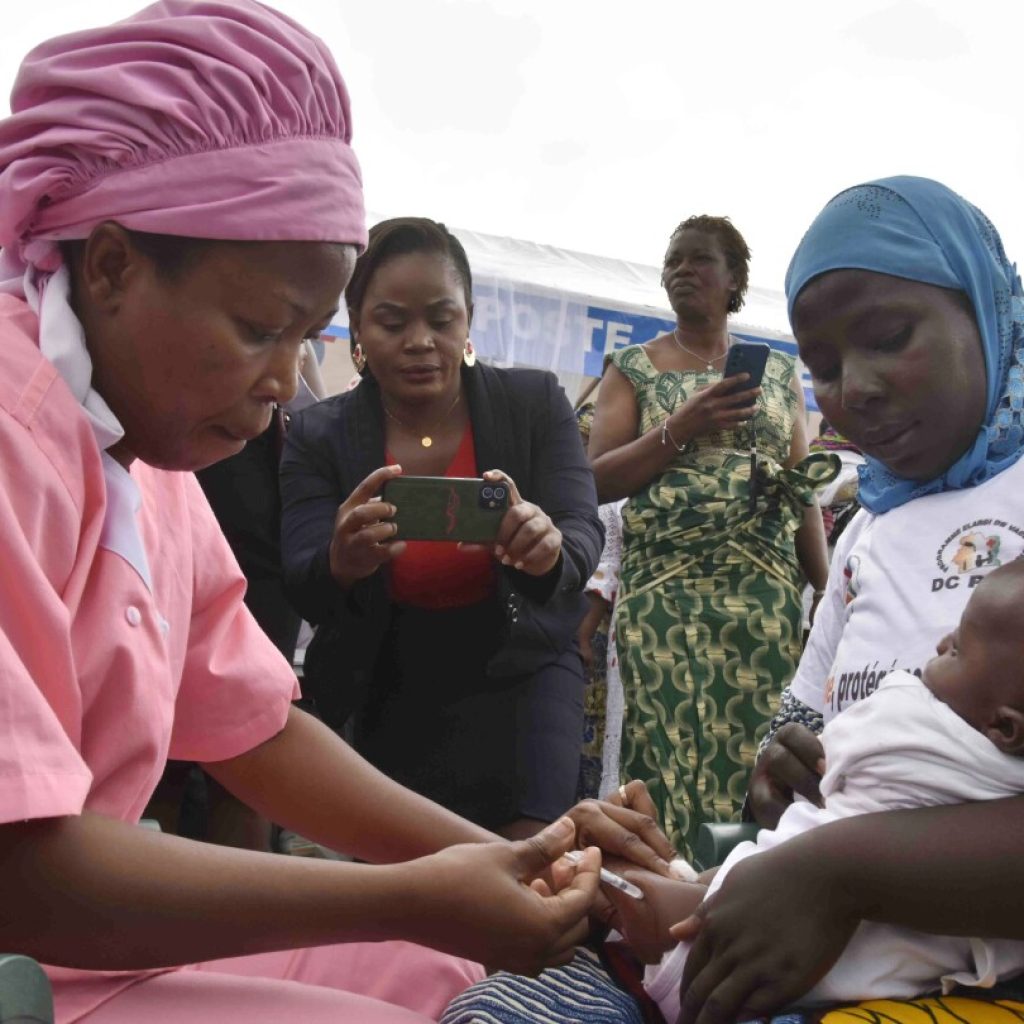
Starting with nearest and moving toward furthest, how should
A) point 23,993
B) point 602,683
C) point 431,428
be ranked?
point 23,993
point 431,428
point 602,683

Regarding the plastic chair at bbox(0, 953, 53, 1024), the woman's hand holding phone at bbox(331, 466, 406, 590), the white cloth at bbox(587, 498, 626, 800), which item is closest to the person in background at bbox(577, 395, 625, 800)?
the white cloth at bbox(587, 498, 626, 800)

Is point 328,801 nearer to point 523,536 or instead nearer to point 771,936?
point 771,936

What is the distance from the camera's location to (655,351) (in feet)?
13.1

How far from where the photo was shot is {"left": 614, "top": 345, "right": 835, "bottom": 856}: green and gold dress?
3334 millimetres

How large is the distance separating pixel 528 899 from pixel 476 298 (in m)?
5.53

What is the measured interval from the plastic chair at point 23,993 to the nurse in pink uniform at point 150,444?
177mm

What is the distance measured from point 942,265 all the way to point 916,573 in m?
0.48

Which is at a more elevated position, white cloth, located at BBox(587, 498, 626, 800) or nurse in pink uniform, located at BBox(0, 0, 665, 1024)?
nurse in pink uniform, located at BBox(0, 0, 665, 1024)

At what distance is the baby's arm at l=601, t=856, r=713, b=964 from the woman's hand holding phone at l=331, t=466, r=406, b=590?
1125 mm

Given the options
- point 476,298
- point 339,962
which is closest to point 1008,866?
point 339,962

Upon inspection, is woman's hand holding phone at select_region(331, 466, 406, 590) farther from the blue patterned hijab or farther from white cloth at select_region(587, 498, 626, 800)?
white cloth at select_region(587, 498, 626, 800)

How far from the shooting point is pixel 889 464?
175 centimetres

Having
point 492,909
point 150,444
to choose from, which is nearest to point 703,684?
point 492,909

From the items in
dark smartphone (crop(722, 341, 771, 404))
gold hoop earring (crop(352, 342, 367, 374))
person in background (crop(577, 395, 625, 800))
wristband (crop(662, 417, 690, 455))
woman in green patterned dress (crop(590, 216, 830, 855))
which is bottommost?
person in background (crop(577, 395, 625, 800))
